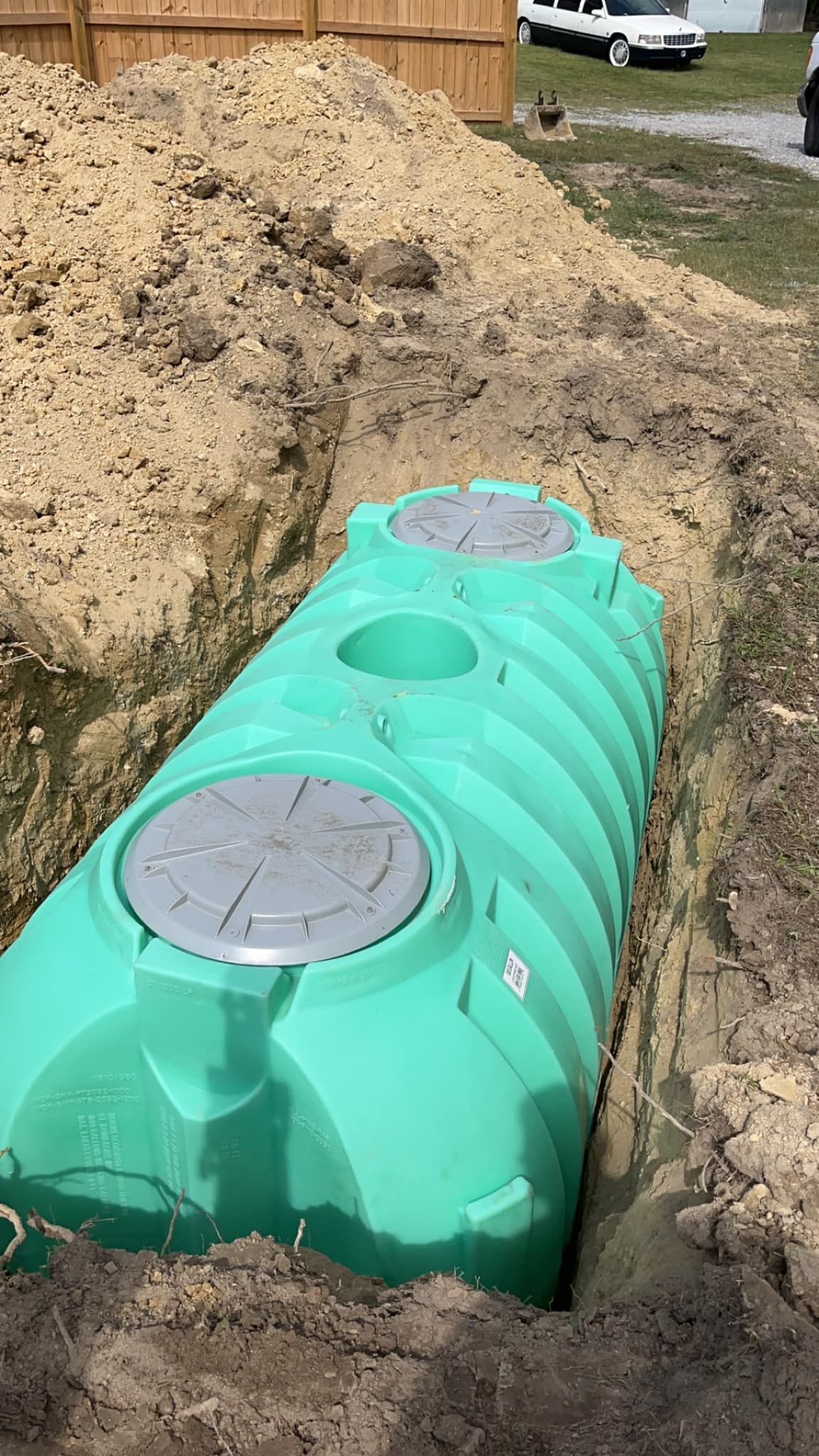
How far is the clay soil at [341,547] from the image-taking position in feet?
7.16

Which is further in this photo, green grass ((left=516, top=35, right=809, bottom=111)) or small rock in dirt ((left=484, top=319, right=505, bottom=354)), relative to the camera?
green grass ((left=516, top=35, right=809, bottom=111))

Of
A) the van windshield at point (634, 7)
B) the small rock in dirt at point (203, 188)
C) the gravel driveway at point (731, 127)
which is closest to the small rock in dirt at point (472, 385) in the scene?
the small rock in dirt at point (203, 188)

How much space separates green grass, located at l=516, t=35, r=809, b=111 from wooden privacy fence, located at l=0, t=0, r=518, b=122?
7.32m

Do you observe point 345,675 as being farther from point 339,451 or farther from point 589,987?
point 339,451

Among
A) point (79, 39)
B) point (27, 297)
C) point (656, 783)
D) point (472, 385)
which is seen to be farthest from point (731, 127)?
point (656, 783)

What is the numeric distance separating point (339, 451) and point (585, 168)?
992 cm

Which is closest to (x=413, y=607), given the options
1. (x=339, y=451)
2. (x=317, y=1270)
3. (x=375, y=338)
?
(x=317, y=1270)

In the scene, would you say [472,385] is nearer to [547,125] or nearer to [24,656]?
[24,656]

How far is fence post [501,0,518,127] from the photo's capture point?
1367cm

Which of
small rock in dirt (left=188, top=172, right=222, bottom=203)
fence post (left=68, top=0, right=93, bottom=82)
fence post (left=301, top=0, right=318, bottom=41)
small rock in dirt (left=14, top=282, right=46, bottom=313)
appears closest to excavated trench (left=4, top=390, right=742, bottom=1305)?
small rock in dirt (left=14, top=282, right=46, bottom=313)

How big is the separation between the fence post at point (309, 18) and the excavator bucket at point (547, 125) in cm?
450

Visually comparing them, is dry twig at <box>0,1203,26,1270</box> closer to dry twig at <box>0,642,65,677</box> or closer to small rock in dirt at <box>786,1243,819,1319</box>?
small rock in dirt at <box>786,1243,819,1319</box>

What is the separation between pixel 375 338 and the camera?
25.2ft

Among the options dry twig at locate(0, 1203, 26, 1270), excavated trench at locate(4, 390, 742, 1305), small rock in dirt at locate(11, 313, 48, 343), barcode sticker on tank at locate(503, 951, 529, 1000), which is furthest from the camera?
small rock in dirt at locate(11, 313, 48, 343)
